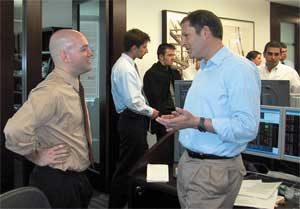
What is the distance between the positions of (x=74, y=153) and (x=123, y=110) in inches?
63.6

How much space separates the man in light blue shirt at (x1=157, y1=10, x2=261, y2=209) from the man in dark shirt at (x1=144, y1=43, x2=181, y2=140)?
7.94 ft

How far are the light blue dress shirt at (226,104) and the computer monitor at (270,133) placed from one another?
1.73 feet

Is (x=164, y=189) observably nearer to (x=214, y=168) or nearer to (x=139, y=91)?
(x=214, y=168)

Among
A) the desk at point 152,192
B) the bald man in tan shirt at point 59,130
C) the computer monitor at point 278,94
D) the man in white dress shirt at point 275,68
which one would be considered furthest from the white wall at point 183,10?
the desk at point 152,192

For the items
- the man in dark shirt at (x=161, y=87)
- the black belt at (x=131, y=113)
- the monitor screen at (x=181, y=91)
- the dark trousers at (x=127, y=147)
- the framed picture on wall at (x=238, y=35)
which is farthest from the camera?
the framed picture on wall at (x=238, y=35)

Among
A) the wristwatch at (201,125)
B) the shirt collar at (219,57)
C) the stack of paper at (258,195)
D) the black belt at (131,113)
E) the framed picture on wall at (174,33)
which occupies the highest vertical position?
the framed picture on wall at (174,33)

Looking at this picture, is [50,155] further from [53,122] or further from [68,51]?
[68,51]

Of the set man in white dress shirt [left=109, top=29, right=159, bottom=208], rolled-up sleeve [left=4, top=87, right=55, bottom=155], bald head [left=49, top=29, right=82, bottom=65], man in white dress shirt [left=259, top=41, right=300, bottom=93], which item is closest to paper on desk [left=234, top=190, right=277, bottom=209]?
rolled-up sleeve [left=4, top=87, right=55, bottom=155]

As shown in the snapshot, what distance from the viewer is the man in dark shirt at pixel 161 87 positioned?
4.10m

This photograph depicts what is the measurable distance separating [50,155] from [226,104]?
845 mm

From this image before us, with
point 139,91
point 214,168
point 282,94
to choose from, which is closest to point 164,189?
point 214,168

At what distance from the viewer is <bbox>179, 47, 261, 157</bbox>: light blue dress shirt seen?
149cm

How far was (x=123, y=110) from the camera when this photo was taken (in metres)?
3.54

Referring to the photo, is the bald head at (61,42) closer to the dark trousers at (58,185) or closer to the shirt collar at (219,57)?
the dark trousers at (58,185)
